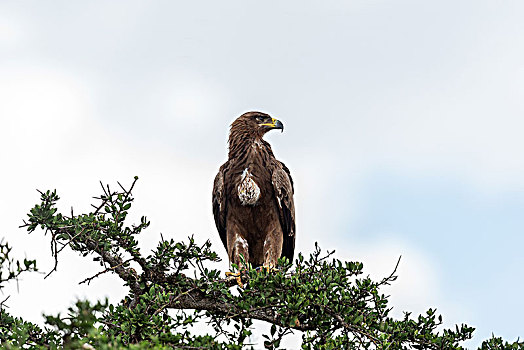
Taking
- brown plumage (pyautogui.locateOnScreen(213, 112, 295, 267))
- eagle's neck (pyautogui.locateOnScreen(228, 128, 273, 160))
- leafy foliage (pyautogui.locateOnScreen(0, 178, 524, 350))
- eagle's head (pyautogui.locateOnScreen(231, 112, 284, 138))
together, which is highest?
eagle's head (pyautogui.locateOnScreen(231, 112, 284, 138))

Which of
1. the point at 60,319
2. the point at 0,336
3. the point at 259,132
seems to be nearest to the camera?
the point at 60,319

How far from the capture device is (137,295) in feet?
16.1

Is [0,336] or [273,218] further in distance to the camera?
[273,218]

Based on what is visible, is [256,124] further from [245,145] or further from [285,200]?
[285,200]

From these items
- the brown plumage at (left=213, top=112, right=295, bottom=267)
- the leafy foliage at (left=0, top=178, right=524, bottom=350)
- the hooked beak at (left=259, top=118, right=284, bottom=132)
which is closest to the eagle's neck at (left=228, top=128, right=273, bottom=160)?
the brown plumage at (left=213, top=112, right=295, bottom=267)

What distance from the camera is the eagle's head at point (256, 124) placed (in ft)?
26.3

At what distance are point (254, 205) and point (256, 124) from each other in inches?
51.5

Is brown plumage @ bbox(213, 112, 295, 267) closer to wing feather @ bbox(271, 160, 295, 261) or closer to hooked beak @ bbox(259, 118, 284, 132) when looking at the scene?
wing feather @ bbox(271, 160, 295, 261)

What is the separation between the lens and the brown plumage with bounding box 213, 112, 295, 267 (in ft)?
23.9

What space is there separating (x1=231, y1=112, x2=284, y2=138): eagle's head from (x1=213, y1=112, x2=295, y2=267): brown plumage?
11.1 inches

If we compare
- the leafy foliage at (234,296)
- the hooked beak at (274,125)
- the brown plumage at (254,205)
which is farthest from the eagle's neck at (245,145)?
the leafy foliage at (234,296)

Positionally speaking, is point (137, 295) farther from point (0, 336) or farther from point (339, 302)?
point (339, 302)

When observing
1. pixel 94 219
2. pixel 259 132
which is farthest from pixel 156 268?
pixel 259 132

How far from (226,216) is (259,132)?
48.9 inches
